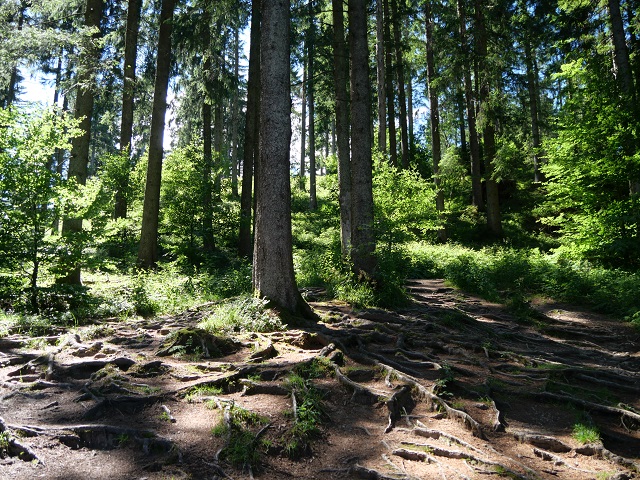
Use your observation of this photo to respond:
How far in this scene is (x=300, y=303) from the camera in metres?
7.89

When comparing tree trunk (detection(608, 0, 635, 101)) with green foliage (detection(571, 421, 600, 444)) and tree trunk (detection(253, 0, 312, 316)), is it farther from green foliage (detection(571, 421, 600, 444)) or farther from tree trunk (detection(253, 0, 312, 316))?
green foliage (detection(571, 421, 600, 444))

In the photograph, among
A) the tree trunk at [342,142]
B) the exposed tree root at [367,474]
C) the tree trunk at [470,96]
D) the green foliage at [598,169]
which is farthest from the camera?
the tree trunk at [470,96]

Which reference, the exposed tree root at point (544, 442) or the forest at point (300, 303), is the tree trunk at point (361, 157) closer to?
the forest at point (300, 303)

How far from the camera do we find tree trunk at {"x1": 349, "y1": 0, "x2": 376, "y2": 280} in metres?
10.6

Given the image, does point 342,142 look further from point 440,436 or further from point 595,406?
point 440,436

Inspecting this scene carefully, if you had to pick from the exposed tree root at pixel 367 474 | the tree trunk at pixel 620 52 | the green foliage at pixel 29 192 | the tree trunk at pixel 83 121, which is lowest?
the exposed tree root at pixel 367 474

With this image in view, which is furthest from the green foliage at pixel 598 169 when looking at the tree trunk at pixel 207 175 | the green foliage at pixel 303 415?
the tree trunk at pixel 207 175

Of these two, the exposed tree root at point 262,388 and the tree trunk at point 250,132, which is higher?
the tree trunk at point 250,132

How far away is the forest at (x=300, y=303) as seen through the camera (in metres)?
4.01

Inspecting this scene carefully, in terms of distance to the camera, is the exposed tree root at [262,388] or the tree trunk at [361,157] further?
the tree trunk at [361,157]

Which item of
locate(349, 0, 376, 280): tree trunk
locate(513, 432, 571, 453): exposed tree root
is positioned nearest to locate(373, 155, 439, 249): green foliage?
locate(349, 0, 376, 280): tree trunk

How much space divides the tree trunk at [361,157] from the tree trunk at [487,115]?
9758 mm

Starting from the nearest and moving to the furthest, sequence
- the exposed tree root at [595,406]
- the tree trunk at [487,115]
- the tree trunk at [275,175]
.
Answer: 1. the exposed tree root at [595,406]
2. the tree trunk at [275,175]
3. the tree trunk at [487,115]

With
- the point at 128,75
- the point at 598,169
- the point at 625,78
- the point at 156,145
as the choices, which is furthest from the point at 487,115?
the point at 128,75
